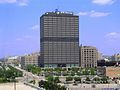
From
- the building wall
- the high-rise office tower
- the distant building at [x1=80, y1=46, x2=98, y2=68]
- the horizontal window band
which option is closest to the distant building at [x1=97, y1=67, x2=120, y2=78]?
the building wall

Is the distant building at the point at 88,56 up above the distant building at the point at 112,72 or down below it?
above

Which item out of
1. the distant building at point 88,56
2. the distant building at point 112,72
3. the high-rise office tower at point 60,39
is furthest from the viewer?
the distant building at point 88,56

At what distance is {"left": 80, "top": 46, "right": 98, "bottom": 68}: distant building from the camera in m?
66.6

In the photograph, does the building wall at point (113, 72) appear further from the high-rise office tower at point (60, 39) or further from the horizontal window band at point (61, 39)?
the horizontal window band at point (61, 39)

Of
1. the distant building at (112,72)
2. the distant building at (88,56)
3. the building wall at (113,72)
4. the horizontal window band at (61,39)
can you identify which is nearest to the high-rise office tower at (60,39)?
the horizontal window band at (61,39)

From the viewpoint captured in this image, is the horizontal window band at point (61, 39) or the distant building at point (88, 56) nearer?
the horizontal window band at point (61, 39)

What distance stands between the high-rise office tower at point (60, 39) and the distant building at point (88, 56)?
1839 mm

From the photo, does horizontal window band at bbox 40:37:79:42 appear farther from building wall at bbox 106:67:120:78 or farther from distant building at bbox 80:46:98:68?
building wall at bbox 106:67:120:78

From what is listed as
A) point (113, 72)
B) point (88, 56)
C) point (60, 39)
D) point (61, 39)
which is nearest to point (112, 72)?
point (113, 72)

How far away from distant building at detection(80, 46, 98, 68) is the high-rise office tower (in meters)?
1.84

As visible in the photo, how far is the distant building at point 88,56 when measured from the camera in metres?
66.6

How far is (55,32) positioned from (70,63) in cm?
521

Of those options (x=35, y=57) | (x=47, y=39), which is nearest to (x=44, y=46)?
(x=47, y=39)

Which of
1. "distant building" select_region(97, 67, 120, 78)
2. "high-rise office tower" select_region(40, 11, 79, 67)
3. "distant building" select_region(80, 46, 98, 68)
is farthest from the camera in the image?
"distant building" select_region(80, 46, 98, 68)
